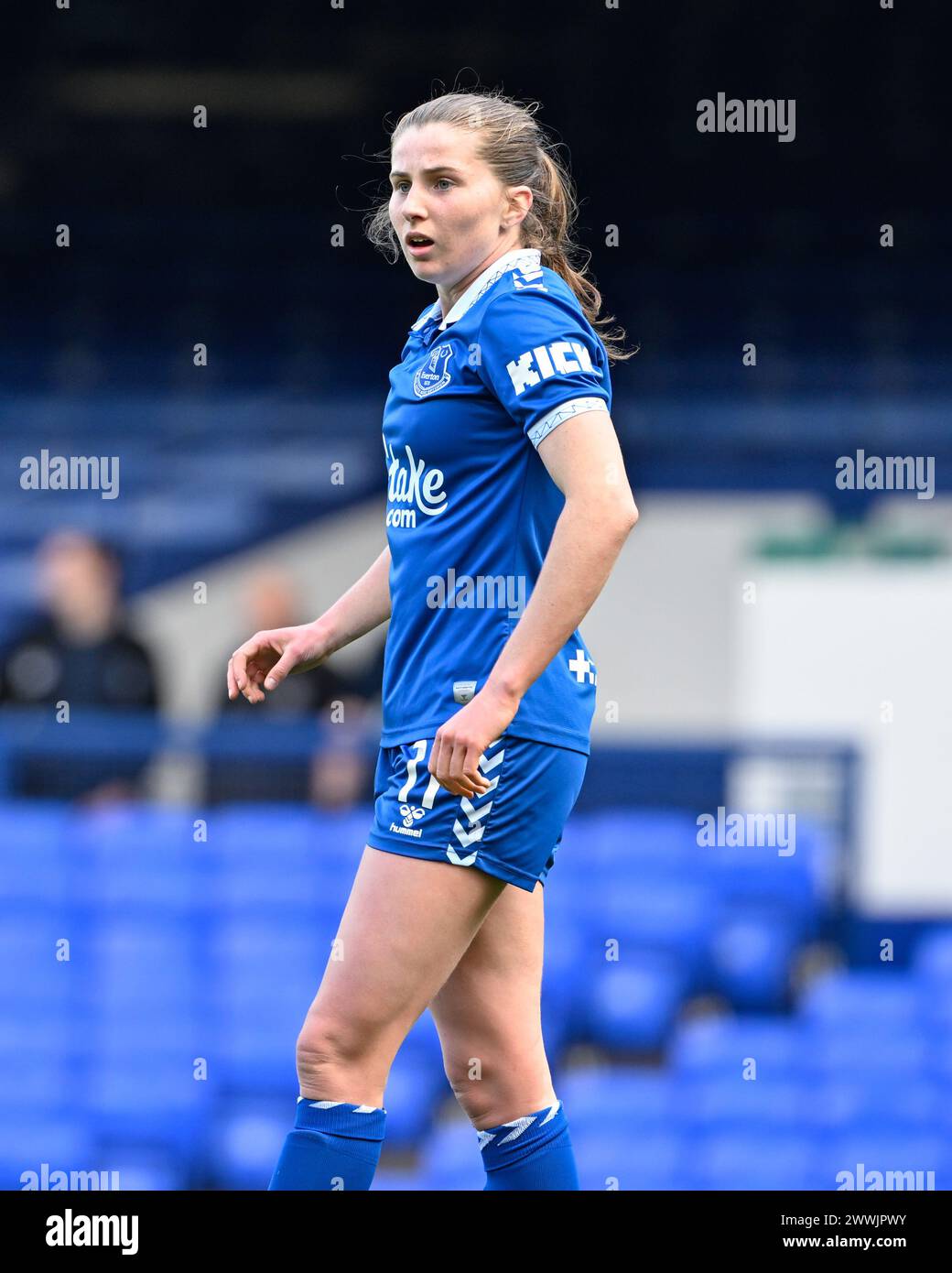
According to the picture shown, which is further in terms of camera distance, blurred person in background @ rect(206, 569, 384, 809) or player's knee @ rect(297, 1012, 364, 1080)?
blurred person in background @ rect(206, 569, 384, 809)

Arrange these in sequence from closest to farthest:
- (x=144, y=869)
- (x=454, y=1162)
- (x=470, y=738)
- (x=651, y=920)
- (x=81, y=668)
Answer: (x=470, y=738), (x=454, y=1162), (x=144, y=869), (x=651, y=920), (x=81, y=668)

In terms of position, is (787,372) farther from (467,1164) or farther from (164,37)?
(467,1164)

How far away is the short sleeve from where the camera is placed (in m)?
1.96

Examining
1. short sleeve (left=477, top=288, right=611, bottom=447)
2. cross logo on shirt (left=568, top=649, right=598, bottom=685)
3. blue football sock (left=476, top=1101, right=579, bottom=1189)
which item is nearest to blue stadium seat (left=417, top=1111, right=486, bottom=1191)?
blue football sock (left=476, top=1101, right=579, bottom=1189)

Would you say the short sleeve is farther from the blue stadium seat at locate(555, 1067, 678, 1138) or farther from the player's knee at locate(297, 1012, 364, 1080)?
the blue stadium seat at locate(555, 1067, 678, 1138)

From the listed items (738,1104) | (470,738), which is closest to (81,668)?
(738,1104)

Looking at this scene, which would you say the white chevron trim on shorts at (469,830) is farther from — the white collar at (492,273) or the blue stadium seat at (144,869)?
the blue stadium seat at (144,869)

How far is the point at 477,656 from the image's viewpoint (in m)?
2.04

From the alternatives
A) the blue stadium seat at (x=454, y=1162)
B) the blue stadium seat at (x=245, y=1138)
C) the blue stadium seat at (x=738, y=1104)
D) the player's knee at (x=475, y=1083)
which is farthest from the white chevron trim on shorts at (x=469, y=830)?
the blue stadium seat at (x=245, y=1138)

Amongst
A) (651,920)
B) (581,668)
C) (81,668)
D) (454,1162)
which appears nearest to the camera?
(581,668)

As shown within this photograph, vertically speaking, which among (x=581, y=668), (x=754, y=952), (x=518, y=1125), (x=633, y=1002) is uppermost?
(x=581, y=668)

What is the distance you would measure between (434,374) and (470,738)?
0.46 m

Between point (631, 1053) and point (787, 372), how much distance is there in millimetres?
5046

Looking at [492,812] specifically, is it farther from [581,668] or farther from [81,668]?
[81,668]
